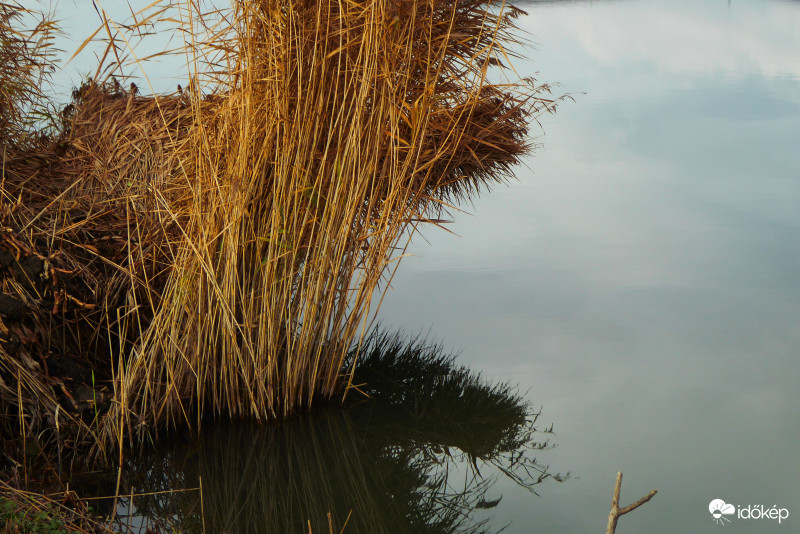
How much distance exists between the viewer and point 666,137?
6.48 m

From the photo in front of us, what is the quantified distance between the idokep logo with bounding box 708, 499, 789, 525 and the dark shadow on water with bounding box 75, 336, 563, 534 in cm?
44

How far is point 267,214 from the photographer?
235 centimetres

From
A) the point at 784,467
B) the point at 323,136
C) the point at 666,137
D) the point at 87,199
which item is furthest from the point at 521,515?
the point at 666,137

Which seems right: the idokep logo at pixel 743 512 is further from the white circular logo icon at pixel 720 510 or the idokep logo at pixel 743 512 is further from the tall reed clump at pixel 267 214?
the tall reed clump at pixel 267 214

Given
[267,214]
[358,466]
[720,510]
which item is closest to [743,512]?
[720,510]

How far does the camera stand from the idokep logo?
2152mm

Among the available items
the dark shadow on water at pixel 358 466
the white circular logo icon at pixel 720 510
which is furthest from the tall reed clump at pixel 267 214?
the white circular logo icon at pixel 720 510

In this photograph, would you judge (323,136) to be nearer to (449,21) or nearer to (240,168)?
(240,168)

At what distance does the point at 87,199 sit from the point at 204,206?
56cm

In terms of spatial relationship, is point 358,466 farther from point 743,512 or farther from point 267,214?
point 743,512

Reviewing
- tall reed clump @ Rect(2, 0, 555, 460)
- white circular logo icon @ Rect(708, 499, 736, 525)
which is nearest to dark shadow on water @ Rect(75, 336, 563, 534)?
tall reed clump @ Rect(2, 0, 555, 460)

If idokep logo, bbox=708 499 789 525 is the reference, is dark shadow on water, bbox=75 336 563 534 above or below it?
below

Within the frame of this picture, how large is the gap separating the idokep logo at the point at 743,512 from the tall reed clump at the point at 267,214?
43.4 inches

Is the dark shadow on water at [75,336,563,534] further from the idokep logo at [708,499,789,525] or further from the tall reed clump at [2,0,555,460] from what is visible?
the idokep logo at [708,499,789,525]
